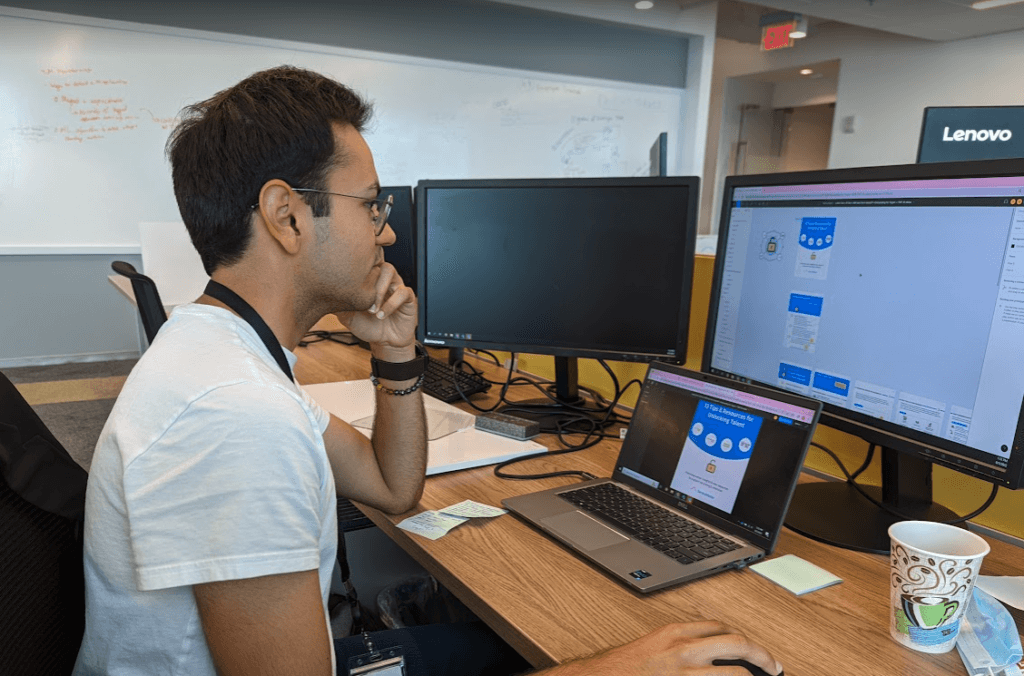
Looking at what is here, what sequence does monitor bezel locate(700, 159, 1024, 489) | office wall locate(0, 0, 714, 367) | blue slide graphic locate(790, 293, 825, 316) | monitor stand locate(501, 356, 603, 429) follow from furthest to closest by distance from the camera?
office wall locate(0, 0, 714, 367) < monitor stand locate(501, 356, 603, 429) < blue slide graphic locate(790, 293, 825, 316) < monitor bezel locate(700, 159, 1024, 489)

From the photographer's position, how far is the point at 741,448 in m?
0.91

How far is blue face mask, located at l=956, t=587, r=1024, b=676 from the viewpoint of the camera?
0.64m

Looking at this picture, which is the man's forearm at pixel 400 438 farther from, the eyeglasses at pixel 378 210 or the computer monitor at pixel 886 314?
the computer monitor at pixel 886 314

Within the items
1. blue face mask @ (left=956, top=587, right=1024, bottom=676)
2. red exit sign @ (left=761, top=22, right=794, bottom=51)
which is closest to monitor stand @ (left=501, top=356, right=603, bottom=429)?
blue face mask @ (left=956, top=587, right=1024, bottom=676)

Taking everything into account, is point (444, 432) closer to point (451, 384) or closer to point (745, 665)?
point (451, 384)

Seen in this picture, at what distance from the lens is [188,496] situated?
0.63 meters

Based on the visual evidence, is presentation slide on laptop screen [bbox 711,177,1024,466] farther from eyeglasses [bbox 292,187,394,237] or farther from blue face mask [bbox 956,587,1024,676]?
eyeglasses [bbox 292,187,394,237]

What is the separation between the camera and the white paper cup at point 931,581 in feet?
2.08

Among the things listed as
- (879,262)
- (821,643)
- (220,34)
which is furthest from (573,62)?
(821,643)

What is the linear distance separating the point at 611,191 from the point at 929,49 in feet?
21.8

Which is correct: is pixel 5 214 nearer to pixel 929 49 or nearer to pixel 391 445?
pixel 391 445

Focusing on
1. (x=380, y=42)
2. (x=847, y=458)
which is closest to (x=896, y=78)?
(x=380, y=42)

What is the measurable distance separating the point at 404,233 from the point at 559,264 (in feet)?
2.30

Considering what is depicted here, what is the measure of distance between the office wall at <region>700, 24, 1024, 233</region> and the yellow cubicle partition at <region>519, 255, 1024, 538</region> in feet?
14.4
